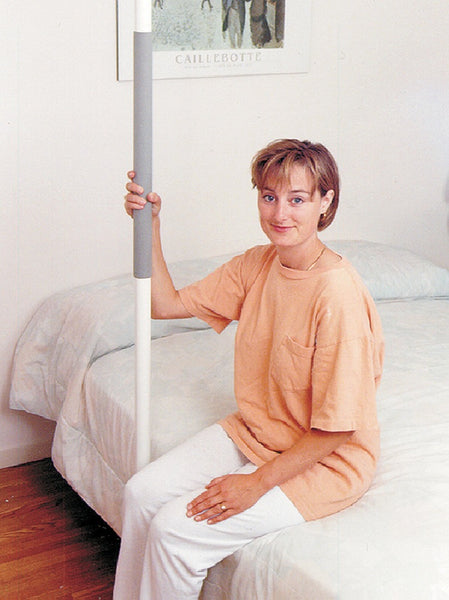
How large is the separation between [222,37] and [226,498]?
1.40 metres

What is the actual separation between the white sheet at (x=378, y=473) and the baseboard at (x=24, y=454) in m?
0.31

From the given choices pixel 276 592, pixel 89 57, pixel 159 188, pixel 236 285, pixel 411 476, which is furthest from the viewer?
pixel 159 188

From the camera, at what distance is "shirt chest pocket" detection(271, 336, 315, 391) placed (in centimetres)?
146

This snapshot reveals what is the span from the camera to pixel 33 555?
1957mm

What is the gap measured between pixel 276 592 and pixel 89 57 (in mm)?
1427

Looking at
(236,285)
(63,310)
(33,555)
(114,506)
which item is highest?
(236,285)

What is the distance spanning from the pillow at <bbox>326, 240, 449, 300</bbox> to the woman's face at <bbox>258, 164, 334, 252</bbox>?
39.1 inches

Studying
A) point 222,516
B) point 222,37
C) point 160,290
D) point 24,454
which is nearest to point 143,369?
point 160,290

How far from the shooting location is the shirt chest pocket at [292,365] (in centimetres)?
146

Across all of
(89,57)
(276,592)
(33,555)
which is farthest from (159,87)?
(276,592)

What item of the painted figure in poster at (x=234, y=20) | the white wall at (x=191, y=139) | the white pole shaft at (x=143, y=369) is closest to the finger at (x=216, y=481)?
the white pole shaft at (x=143, y=369)

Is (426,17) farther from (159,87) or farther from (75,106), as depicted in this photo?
(75,106)

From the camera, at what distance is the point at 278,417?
5.01ft

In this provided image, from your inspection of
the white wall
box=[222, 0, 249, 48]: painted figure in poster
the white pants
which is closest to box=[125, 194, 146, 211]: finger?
the white pants
